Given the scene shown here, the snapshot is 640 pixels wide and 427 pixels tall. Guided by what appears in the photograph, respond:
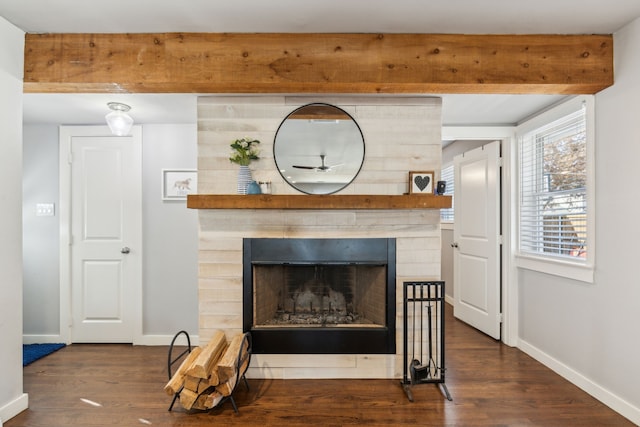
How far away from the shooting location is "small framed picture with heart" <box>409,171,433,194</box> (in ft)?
8.84

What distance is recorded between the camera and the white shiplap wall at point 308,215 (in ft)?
8.95

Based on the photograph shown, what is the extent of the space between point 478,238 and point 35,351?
14.8 ft

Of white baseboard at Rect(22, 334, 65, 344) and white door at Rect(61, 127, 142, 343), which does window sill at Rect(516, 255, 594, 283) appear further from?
white baseboard at Rect(22, 334, 65, 344)

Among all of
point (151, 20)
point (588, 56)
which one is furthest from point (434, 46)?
point (151, 20)

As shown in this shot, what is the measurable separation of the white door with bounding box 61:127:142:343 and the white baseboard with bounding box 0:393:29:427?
128 cm

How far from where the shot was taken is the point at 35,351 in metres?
3.27

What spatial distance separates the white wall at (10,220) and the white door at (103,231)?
1329 mm

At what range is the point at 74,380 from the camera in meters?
2.71

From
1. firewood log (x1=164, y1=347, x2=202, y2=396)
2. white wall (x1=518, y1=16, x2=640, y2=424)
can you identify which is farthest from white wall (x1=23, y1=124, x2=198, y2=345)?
white wall (x1=518, y1=16, x2=640, y2=424)

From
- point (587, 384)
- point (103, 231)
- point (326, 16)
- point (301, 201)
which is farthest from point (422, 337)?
point (103, 231)

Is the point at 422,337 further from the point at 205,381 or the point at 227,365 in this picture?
the point at 205,381

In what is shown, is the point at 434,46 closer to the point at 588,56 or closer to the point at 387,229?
the point at 588,56

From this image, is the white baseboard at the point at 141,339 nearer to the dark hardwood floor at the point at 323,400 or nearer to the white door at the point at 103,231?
the white door at the point at 103,231

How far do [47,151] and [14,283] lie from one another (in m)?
1.97
